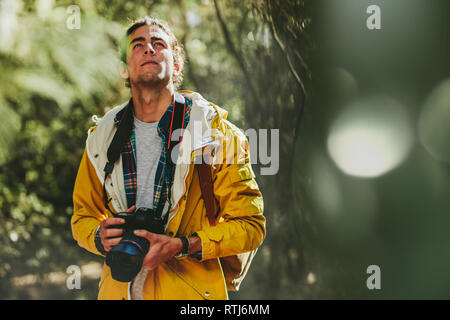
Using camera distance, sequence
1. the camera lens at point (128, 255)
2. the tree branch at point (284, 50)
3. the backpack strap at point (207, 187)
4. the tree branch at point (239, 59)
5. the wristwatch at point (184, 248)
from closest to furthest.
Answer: the camera lens at point (128, 255)
the wristwatch at point (184, 248)
the backpack strap at point (207, 187)
the tree branch at point (284, 50)
the tree branch at point (239, 59)

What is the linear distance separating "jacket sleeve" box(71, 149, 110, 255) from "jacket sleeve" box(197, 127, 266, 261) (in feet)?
1.50

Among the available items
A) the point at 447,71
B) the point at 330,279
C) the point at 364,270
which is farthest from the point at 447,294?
the point at 447,71

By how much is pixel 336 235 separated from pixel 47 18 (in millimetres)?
2192

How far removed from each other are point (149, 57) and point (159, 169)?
0.46 m

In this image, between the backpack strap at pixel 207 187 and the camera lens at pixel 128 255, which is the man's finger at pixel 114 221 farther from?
the backpack strap at pixel 207 187

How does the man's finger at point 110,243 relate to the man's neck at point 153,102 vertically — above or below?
below

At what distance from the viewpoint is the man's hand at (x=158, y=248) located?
1.40 m

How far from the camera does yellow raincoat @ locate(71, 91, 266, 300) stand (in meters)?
1.53

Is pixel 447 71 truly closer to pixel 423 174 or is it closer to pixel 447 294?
pixel 423 174

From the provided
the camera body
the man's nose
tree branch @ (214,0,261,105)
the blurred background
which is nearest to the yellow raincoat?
the camera body

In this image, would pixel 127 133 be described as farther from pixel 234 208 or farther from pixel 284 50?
pixel 284 50

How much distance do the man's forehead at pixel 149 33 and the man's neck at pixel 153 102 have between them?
0.21 metres

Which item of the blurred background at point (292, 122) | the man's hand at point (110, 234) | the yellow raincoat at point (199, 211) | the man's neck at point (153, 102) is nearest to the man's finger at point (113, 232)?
the man's hand at point (110, 234)

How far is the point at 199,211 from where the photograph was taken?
157cm
